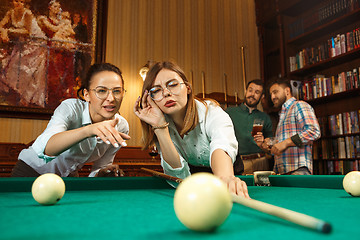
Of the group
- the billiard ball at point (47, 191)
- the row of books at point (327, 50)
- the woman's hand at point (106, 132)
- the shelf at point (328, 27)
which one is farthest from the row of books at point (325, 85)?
the billiard ball at point (47, 191)

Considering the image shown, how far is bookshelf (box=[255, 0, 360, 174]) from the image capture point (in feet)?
12.8

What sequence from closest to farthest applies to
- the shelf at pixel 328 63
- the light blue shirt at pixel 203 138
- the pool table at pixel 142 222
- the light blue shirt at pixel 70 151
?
1. the pool table at pixel 142 222
2. the light blue shirt at pixel 203 138
3. the light blue shirt at pixel 70 151
4. the shelf at pixel 328 63

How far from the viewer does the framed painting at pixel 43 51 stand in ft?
12.2

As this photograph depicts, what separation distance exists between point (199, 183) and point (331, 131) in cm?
396

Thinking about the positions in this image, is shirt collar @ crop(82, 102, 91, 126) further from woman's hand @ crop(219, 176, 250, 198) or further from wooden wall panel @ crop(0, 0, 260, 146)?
wooden wall panel @ crop(0, 0, 260, 146)

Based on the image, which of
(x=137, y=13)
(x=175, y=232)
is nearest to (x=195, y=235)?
(x=175, y=232)

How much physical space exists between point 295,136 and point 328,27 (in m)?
1.93

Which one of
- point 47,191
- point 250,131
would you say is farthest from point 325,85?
point 47,191

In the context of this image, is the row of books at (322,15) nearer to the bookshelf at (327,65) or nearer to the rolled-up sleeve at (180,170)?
the bookshelf at (327,65)

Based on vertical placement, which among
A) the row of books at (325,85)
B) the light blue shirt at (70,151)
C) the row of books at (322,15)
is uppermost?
the row of books at (322,15)

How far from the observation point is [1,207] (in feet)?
3.27

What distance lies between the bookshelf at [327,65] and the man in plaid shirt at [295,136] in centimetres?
93

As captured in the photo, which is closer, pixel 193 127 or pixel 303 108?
pixel 193 127

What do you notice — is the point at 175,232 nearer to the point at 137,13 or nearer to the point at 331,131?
the point at 331,131
